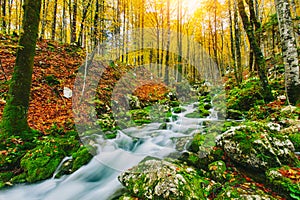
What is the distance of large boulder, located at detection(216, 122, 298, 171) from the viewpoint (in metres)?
3.34

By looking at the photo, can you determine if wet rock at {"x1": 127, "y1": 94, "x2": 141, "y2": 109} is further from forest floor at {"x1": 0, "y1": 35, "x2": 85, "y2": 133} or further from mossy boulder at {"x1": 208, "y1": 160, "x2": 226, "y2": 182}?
mossy boulder at {"x1": 208, "y1": 160, "x2": 226, "y2": 182}

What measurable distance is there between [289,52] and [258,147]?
3.86 meters

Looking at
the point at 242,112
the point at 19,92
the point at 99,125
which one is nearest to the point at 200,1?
the point at 242,112

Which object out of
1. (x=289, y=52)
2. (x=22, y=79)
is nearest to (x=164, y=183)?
(x=22, y=79)

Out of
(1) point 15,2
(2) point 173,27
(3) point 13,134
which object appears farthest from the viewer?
(2) point 173,27

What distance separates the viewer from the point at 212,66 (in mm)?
29609

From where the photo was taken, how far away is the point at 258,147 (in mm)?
3486

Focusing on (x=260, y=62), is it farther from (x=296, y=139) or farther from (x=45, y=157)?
(x=45, y=157)

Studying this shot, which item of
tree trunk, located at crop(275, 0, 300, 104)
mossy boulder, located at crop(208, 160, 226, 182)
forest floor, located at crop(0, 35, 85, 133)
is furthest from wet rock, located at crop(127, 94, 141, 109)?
tree trunk, located at crop(275, 0, 300, 104)

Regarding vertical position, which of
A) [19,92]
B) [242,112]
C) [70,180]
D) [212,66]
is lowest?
[70,180]

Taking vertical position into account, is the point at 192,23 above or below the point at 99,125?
above

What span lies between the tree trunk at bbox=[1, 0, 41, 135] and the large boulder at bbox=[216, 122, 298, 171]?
222 inches

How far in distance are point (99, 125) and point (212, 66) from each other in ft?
88.8

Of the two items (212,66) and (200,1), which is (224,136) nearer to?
(200,1)
